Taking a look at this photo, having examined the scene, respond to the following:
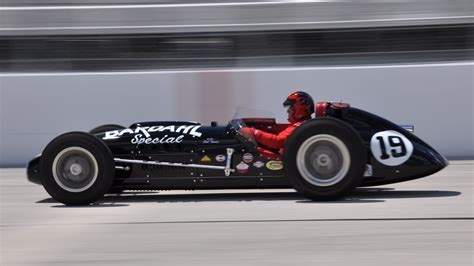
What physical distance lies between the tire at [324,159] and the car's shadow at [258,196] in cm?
17

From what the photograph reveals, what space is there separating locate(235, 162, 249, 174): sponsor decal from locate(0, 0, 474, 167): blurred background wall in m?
4.71

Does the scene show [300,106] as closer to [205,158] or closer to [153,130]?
[205,158]

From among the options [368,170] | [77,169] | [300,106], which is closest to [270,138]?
[300,106]

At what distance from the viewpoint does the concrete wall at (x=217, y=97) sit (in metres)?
12.2

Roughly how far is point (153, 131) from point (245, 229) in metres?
Answer: 2.23

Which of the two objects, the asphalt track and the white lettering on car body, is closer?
the asphalt track

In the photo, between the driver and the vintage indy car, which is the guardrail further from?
the vintage indy car

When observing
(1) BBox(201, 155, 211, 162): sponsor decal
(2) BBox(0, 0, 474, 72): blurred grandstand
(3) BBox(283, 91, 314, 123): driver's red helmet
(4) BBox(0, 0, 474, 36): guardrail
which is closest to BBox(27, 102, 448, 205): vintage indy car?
(1) BBox(201, 155, 211, 162): sponsor decal

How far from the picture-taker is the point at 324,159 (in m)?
7.47

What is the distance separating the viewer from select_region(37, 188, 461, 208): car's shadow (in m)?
7.83

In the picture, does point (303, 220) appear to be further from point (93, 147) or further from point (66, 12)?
A: point (66, 12)

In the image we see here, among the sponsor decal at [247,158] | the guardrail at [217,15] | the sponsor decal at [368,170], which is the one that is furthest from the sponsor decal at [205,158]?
the guardrail at [217,15]

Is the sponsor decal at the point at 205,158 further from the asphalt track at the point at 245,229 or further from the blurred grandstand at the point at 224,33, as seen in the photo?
the blurred grandstand at the point at 224,33

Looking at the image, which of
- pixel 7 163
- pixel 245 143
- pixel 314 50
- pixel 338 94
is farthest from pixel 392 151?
pixel 7 163
